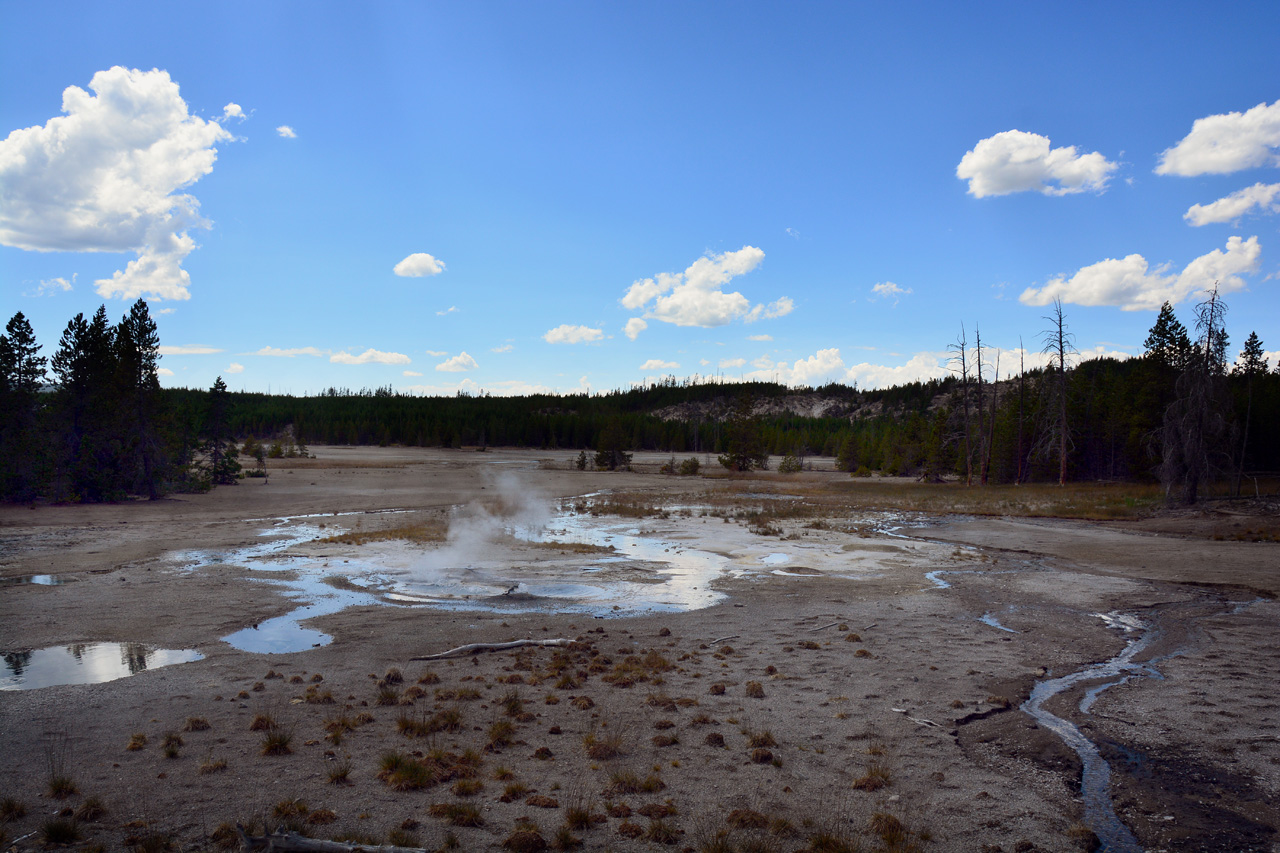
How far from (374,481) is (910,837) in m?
60.6

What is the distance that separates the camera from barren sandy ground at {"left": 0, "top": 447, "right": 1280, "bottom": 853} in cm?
600

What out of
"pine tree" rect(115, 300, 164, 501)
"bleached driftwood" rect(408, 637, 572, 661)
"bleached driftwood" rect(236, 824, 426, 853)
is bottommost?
"bleached driftwood" rect(408, 637, 572, 661)

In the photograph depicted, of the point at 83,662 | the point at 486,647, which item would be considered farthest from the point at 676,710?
the point at 83,662

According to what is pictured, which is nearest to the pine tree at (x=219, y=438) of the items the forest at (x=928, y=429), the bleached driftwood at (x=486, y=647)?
the forest at (x=928, y=429)

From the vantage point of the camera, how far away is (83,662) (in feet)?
35.6

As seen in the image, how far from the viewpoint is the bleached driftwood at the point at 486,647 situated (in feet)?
36.9

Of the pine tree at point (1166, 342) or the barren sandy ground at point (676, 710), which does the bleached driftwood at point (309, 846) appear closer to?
the barren sandy ground at point (676, 710)

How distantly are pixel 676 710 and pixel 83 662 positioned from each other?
960cm

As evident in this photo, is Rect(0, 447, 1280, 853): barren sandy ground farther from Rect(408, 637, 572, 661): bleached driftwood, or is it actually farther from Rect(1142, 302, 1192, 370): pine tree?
Rect(1142, 302, 1192, 370): pine tree

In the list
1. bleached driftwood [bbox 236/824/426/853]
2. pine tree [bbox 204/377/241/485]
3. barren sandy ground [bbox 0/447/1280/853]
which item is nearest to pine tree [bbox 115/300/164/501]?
pine tree [bbox 204/377/241/485]

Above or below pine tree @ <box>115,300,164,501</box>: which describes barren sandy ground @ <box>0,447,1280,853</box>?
below

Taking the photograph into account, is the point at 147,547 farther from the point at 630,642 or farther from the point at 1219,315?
the point at 1219,315

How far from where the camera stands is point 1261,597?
54.3 ft

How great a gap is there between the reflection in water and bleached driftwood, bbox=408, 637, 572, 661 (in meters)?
3.74
